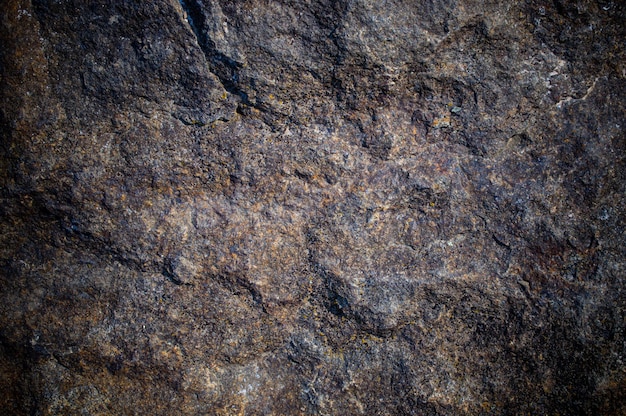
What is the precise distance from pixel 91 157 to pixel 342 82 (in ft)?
2.01

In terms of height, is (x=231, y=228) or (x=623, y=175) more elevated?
(x=623, y=175)

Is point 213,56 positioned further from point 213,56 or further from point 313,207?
point 313,207

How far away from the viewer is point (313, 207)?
3.81 ft

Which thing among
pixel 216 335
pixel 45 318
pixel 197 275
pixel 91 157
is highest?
pixel 91 157

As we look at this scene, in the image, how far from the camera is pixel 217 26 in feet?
3.49

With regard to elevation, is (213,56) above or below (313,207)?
above

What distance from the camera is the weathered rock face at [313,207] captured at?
43.1 inches

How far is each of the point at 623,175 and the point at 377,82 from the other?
0.63m

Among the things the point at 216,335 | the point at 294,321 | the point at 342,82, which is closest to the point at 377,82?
the point at 342,82

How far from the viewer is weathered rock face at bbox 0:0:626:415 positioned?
1.09 meters

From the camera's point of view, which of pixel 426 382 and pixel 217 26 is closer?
pixel 217 26

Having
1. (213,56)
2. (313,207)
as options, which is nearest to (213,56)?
(213,56)

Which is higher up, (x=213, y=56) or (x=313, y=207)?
(x=213, y=56)

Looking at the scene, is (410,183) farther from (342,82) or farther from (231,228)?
(231,228)
